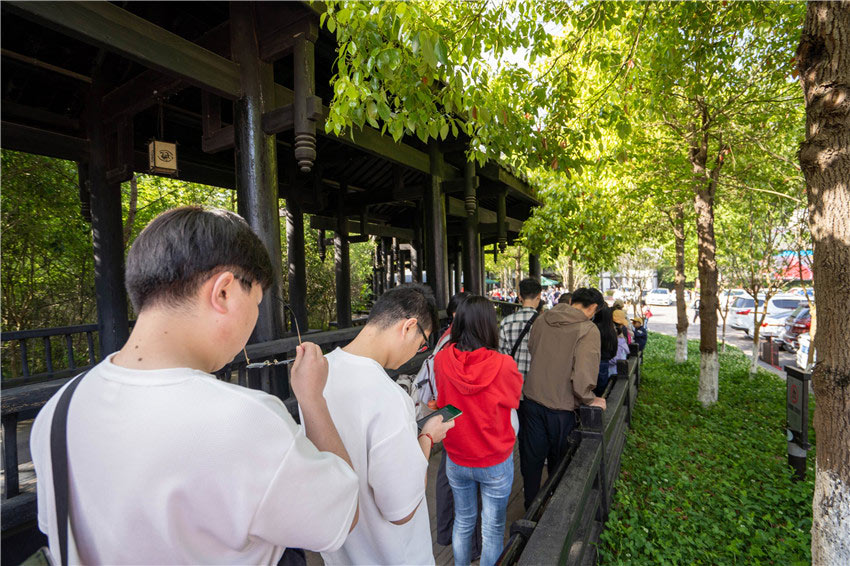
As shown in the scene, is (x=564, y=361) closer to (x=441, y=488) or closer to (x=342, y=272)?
(x=441, y=488)

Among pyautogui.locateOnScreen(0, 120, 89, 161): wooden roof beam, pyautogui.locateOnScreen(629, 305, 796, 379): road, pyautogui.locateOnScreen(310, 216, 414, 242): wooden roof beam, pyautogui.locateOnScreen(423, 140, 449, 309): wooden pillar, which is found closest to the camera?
pyautogui.locateOnScreen(0, 120, 89, 161): wooden roof beam

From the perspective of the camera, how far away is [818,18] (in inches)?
96.0

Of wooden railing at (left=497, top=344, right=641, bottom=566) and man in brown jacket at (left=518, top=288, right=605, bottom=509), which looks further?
man in brown jacket at (left=518, top=288, right=605, bottom=509)

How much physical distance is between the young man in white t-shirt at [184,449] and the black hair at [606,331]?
15.7 feet

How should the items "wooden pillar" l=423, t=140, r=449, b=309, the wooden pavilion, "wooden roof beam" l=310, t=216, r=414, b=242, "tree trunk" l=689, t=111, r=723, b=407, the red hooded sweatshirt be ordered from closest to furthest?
the red hooded sweatshirt < the wooden pavilion < "wooden pillar" l=423, t=140, r=449, b=309 < "tree trunk" l=689, t=111, r=723, b=407 < "wooden roof beam" l=310, t=216, r=414, b=242

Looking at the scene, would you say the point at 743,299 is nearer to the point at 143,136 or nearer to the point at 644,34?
the point at 644,34

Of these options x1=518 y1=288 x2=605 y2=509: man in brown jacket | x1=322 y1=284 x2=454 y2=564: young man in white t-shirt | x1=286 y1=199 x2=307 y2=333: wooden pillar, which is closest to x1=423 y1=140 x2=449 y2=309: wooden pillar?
x1=518 y1=288 x2=605 y2=509: man in brown jacket

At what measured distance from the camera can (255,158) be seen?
342cm

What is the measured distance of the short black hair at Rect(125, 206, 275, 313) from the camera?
35.0 inches

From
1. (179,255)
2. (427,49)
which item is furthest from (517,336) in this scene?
(179,255)

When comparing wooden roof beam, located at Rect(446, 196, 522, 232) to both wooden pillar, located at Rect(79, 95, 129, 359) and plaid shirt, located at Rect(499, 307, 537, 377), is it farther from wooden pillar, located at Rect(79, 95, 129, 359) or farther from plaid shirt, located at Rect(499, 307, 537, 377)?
wooden pillar, located at Rect(79, 95, 129, 359)

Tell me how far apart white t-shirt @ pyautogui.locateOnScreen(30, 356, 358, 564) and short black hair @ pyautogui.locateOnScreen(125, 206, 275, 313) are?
179mm

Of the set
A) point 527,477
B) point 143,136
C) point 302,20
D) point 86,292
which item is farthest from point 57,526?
point 86,292

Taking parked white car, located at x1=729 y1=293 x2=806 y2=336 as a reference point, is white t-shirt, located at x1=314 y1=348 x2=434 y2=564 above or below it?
above
